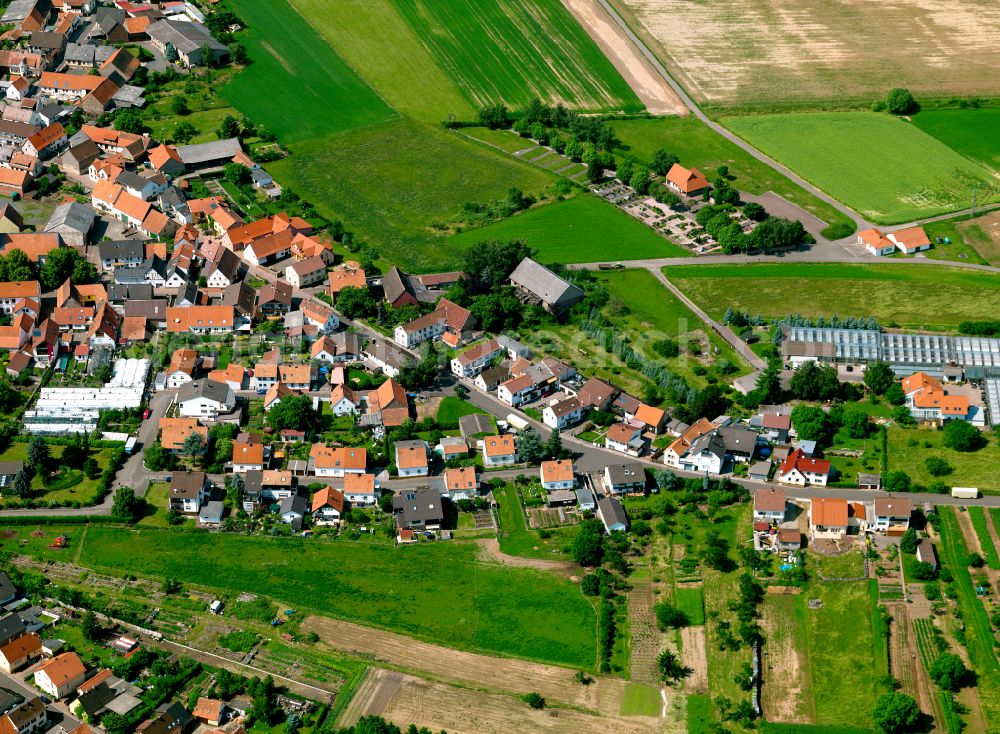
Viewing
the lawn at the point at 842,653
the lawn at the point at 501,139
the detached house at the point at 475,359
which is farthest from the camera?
the lawn at the point at 501,139

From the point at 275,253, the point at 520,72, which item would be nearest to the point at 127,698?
the point at 275,253

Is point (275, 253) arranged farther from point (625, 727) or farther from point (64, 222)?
point (625, 727)

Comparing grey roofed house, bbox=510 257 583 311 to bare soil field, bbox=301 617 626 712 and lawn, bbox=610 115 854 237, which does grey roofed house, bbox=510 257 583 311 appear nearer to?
lawn, bbox=610 115 854 237

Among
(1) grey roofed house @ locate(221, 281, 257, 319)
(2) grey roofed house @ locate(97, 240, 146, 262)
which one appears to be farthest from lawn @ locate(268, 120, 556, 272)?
(2) grey roofed house @ locate(97, 240, 146, 262)

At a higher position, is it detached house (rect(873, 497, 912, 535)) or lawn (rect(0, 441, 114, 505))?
detached house (rect(873, 497, 912, 535))

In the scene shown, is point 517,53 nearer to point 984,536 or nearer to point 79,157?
point 79,157

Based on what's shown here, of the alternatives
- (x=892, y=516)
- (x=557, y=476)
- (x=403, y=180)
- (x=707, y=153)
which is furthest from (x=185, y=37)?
(x=892, y=516)

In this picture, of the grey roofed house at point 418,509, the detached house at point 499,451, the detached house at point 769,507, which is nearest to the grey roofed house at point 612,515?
the detached house at point 499,451

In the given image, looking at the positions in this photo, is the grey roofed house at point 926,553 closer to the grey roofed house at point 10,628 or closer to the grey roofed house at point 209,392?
the grey roofed house at point 209,392
